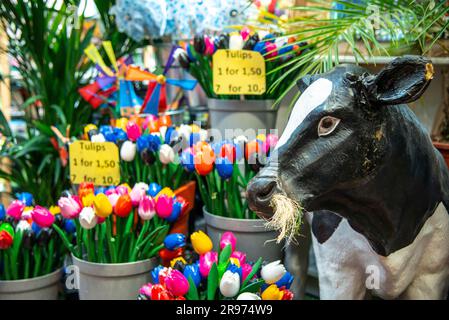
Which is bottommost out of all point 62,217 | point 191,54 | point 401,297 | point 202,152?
point 401,297

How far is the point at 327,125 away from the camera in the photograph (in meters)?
0.71

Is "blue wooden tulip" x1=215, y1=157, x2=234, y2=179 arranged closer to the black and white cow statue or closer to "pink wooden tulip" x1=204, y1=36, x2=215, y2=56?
the black and white cow statue

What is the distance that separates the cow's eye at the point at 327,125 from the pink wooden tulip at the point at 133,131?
0.56 metres

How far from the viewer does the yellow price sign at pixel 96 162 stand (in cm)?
114

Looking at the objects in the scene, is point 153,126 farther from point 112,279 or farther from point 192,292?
point 192,292

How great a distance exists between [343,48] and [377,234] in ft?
1.85

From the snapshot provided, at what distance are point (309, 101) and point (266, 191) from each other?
0.15 metres

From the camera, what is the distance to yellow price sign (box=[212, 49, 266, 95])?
116 cm

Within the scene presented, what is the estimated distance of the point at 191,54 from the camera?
1.28m

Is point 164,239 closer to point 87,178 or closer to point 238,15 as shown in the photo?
point 87,178

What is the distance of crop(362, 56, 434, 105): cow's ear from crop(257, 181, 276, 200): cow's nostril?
0.61 ft

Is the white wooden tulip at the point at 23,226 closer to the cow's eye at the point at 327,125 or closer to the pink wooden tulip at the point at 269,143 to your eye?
the pink wooden tulip at the point at 269,143
